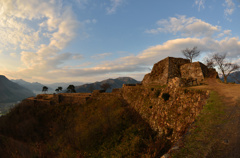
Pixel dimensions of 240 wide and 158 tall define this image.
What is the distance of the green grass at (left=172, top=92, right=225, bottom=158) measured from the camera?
4.72 meters

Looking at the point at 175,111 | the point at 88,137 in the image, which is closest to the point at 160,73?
the point at 175,111

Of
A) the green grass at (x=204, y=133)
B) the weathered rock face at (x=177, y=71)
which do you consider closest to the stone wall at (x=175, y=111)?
the green grass at (x=204, y=133)

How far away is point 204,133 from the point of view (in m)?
5.84

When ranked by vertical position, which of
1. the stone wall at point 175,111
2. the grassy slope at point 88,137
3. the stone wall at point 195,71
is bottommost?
the grassy slope at point 88,137

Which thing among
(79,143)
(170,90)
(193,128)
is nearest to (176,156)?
(193,128)

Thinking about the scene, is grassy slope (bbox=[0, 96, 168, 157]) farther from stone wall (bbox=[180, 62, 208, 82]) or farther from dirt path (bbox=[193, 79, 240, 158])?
stone wall (bbox=[180, 62, 208, 82])

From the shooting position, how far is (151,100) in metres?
16.4

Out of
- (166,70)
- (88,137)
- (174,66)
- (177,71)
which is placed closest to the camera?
(88,137)

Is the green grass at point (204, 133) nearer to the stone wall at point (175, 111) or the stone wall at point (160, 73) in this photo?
the stone wall at point (175, 111)

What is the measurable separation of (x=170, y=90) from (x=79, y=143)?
1507 cm

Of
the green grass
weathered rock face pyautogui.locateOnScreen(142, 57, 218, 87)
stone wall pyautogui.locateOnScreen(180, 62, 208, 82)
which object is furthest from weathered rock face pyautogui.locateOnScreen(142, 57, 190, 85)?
the green grass

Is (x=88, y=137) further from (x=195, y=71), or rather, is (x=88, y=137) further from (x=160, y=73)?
(x=195, y=71)

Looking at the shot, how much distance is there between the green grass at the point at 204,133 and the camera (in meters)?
4.72

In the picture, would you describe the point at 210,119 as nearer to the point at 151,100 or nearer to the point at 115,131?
the point at 151,100
